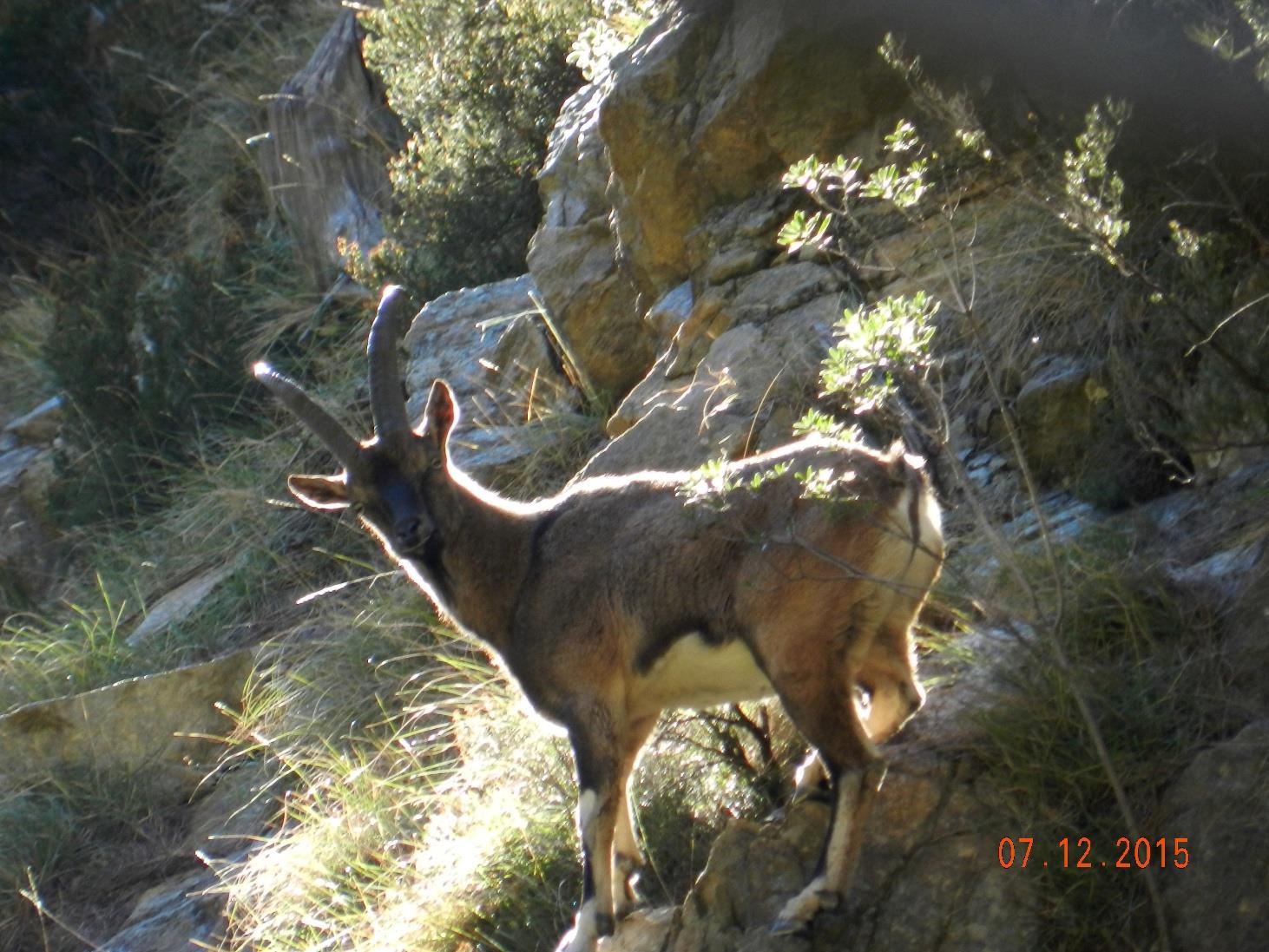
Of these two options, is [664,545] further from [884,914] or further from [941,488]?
[941,488]

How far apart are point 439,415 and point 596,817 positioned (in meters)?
1.98

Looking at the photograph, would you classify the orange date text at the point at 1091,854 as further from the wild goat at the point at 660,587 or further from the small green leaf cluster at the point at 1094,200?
the small green leaf cluster at the point at 1094,200

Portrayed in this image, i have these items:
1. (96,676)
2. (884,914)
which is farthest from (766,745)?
(96,676)

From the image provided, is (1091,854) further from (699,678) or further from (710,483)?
(710,483)

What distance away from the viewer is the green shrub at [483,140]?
13023 millimetres

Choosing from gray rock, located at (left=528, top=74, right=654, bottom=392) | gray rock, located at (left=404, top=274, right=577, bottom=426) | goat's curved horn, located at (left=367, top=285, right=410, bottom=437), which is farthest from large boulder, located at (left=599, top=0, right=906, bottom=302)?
goat's curved horn, located at (left=367, top=285, right=410, bottom=437)

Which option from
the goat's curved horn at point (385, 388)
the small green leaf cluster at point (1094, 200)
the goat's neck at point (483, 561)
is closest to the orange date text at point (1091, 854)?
the small green leaf cluster at point (1094, 200)

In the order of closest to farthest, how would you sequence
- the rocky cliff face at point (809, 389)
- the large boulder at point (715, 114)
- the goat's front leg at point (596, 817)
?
1. the rocky cliff face at point (809, 389)
2. the goat's front leg at point (596, 817)
3. the large boulder at point (715, 114)

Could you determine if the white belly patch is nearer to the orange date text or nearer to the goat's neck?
the goat's neck

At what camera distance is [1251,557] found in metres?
5.96

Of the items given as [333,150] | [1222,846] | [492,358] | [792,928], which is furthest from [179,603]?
[1222,846]

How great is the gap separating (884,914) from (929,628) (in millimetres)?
1529

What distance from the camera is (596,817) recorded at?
605 cm

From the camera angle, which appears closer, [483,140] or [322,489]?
[322,489]
